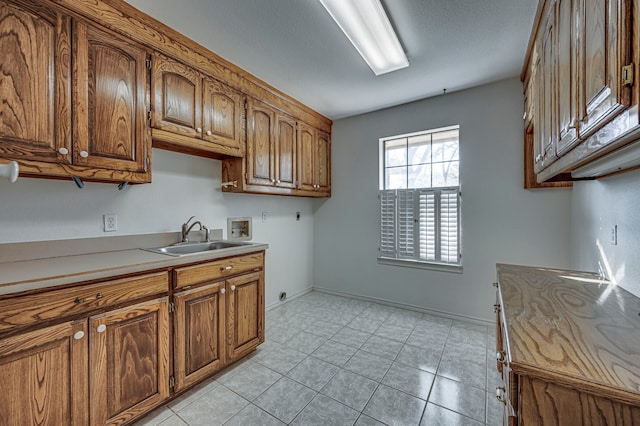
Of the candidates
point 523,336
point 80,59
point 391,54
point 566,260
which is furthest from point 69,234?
point 566,260

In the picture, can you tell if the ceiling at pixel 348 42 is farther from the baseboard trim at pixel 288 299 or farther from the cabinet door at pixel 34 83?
the baseboard trim at pixel 288 299

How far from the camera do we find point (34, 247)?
1.55 m

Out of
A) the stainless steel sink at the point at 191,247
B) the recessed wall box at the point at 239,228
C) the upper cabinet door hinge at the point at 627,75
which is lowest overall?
the stainless steel sink at the point at 191,247

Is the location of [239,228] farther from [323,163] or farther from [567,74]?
[567,74]

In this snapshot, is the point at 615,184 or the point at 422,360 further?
the point at 422,360

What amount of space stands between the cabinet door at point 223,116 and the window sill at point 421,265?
2132 mm

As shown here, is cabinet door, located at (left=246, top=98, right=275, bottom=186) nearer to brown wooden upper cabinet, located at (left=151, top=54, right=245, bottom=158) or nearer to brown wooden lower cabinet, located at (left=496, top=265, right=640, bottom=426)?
brown wooden upper cabinet, located at (left=151, top=54, right=245, bottom=158)

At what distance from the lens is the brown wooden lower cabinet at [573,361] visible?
25.5 inches

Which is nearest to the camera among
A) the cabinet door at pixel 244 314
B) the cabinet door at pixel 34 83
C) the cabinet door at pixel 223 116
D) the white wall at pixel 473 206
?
the cabinet door at pixel 34 83

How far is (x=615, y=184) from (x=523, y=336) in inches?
48.8

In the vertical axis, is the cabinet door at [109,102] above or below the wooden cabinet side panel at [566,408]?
above

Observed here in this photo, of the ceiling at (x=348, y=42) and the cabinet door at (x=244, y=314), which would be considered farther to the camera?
the cabinet door at (x=244, y=314)

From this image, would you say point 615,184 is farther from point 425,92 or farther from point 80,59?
point 80,59

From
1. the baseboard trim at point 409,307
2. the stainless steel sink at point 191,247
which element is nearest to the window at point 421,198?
the baseboard trim at point 409,307
